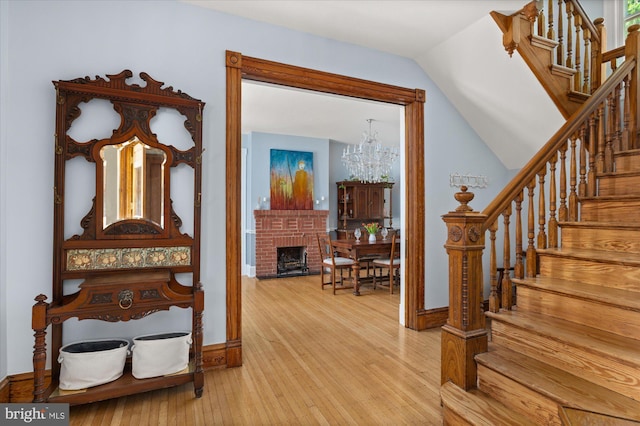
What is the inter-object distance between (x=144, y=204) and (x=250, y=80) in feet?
4.51

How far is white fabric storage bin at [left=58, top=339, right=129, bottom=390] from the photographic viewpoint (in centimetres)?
206

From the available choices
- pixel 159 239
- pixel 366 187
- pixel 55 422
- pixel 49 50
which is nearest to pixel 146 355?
pixel 55 422

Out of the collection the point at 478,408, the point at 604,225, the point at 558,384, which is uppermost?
the point at 604,225

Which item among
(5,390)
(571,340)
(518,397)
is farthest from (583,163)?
(5,390)

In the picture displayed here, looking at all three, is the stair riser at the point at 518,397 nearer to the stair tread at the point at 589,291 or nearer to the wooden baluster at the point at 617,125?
the stair tread at the point at 589,291

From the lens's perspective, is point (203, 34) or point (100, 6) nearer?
point (100, 6)

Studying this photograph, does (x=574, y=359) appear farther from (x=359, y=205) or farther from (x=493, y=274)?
(x=359, y=205)

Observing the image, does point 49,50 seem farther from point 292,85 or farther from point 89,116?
point 292,85

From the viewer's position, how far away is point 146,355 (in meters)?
2.22

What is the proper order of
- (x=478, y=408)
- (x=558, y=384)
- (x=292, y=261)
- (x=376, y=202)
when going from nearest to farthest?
(x=558, y=384), (x=478, y=408), (x=292, y=261), (x=376, y=202)

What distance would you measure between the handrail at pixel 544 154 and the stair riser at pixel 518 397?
2.72 ft

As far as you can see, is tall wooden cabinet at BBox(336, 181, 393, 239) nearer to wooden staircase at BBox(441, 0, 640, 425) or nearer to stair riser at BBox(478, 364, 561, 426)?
wooden staircase at BBox(441, 0, 640, 425)

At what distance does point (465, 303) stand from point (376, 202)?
6.67 meters

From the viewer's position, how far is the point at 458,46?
3227 mm
